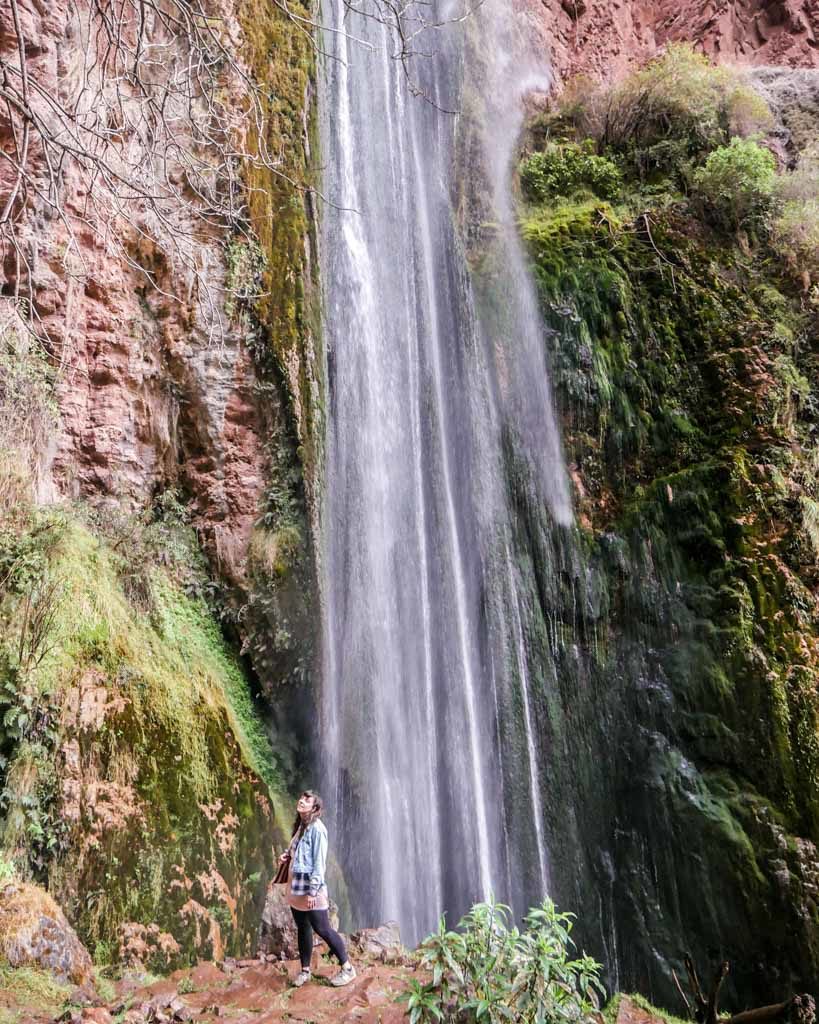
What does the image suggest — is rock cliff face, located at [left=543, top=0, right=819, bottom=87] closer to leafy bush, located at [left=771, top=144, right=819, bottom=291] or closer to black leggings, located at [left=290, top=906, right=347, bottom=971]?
leafy bush, located at [left=771, top=144, right=819, bottom=291]

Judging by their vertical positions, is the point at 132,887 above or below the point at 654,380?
below

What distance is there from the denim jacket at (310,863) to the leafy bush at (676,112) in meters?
10.7

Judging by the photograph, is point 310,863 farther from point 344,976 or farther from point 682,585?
point 682,585

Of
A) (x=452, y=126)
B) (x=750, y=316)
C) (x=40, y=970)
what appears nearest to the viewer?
(x=40, y=970)

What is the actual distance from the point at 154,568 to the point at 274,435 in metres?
1.81

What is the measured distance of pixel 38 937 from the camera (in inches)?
149

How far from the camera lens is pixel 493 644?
8.46 m

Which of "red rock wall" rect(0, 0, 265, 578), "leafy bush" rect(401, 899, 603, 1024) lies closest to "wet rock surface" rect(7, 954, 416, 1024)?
"leafy bush" rect(401, 899, 603, 1024)

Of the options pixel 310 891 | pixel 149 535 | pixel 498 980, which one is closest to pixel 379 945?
pixel 310 891

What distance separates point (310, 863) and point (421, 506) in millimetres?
5066

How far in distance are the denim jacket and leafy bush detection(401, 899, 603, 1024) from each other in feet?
2.50

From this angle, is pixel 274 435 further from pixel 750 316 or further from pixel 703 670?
pixel 750 316

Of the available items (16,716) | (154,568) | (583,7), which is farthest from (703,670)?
(583,7)

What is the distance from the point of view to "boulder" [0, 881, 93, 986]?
3.68 m
